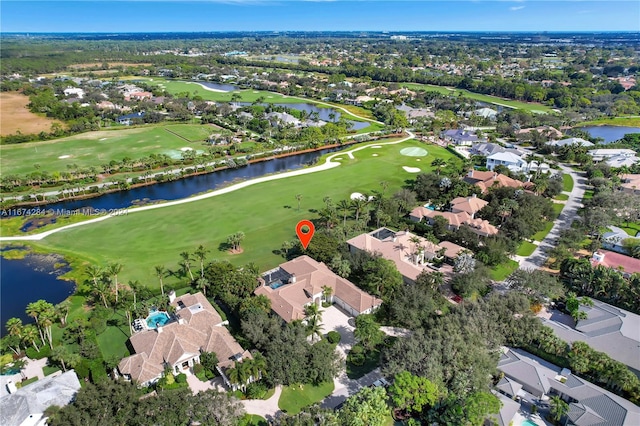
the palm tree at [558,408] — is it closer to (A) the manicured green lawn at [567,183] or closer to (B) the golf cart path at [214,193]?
(A) the manicured green lawn at [567,183]

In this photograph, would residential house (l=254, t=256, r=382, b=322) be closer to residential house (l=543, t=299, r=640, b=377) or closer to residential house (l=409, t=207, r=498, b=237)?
residential house (l=543, t=299, r=640, b=377)

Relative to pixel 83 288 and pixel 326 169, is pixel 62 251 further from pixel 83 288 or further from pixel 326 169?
pixel 326 169

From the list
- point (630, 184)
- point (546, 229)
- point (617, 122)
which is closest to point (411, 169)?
point (546, 229)

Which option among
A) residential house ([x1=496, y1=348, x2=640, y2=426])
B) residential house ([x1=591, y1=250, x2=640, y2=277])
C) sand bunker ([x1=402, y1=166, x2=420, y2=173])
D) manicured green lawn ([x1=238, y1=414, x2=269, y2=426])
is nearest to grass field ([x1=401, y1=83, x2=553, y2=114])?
sand bunker ([x1=402, y1=166, x2=420, y2=173])

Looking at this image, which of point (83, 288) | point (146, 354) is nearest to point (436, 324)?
point (146, 354)

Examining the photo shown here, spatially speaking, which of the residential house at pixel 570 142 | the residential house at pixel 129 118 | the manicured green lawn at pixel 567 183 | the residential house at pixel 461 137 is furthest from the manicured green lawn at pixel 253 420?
the residential house at pixel 129 118

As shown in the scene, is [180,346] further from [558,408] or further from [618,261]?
[618,261]
